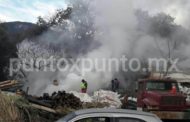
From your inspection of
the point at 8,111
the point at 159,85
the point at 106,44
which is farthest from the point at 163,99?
the point at 106,44

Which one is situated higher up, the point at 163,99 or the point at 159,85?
the point at 159,85

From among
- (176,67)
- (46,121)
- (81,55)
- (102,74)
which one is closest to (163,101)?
(46,121)

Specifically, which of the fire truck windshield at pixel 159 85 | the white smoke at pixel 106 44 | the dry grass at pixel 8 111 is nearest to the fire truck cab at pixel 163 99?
the fire truck windshield at pixel 159 85

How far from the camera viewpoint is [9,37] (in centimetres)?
5384

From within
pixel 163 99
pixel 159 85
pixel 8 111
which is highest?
pixel 159 85

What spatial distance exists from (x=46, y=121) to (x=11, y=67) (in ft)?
106

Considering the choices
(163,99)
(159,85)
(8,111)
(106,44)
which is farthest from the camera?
(106,44)

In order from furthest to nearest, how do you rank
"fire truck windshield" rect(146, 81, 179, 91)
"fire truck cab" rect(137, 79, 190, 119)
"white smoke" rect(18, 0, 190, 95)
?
"white smoke" rect(18, 0, 190, 95) < "fire truck windshield" rect(146, 81, 179, 91) < "fire truck cab" rect(137, 79, 190, 119)

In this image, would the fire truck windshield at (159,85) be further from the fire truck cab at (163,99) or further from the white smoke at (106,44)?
the white smoke at (106,44)

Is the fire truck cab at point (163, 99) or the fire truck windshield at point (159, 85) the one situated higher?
the fire truck windshield at point (159, 85)

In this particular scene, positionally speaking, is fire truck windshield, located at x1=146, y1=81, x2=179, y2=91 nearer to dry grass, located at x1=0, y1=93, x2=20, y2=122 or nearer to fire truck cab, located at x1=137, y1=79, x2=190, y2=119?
fire truck cab, located at x1=137, y1=79, x2=190, y2=119

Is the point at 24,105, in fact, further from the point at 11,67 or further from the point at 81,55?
the point at 11,67

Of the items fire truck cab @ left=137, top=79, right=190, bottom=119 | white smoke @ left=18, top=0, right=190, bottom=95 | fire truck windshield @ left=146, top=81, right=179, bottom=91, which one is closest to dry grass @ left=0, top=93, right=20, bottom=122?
fire truck cab @ left=137, top=79, right=190, bottom=119

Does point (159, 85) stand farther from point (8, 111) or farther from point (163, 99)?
point (8, 111)
